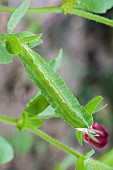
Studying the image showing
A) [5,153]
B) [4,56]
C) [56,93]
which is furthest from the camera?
[5,153]

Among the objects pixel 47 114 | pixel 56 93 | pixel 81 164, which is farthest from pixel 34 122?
pixel 56 93

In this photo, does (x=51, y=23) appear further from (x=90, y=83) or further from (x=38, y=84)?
(x=38, y=84)

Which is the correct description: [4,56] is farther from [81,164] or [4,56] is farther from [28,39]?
[81,164]

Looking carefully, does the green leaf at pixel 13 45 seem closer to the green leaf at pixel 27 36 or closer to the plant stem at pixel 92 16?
the green leaf at pixel 27 36

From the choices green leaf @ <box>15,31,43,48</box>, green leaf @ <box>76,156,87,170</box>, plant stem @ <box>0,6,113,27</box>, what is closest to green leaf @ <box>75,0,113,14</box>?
plant stem @ <box>0,6,113,27</box>

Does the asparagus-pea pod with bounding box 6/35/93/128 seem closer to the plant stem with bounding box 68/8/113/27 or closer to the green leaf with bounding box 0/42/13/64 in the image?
the green leaf with bounding box 0/42/13/64

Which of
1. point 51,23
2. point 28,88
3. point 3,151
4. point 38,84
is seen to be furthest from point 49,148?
point 38,84

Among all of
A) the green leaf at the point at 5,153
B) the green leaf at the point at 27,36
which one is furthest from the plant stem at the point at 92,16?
the green leaf at the point at 5,153
